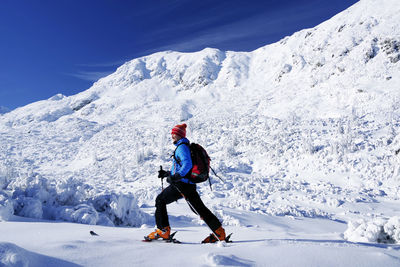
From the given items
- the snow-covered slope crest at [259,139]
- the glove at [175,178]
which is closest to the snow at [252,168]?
the snow-covered slope crest at [259,139]

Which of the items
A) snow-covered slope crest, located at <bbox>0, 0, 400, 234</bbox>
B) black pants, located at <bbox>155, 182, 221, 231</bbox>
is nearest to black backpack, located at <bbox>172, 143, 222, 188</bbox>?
black pants, located at <bbox>155, 182, 221, 231</bbox>

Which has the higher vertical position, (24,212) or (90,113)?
(90,113)

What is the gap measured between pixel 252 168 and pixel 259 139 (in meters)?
3.86

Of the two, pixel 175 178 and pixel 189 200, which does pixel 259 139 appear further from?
pixel 175 178

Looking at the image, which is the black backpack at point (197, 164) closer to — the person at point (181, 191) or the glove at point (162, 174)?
the person at point (181, 191)

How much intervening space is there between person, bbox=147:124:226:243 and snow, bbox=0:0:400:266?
384 millimetres

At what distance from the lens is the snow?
2770mm

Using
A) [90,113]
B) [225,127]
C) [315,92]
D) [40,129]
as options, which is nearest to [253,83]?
[315,92]

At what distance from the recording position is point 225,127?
25.1 metres

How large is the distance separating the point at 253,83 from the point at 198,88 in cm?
1236

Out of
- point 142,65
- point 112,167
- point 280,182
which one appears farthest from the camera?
point 142,65

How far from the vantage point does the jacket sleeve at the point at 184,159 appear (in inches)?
127

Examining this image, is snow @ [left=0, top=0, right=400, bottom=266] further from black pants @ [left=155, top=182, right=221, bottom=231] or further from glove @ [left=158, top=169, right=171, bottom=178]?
glove @ [left=158, top=169, right=171, bottom=178]

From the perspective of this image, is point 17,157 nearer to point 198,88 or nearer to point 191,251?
point 191,251
